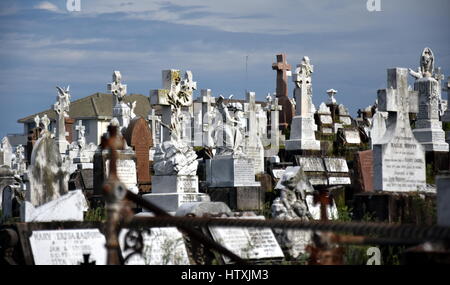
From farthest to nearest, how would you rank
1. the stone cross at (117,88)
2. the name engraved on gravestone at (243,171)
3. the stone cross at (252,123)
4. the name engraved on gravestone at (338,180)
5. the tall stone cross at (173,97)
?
the stone cross at (117,88) < the stone cross at (252,123) < the name engraved on gravestone at (338,180) < the name engraved on gravestone at (243,171) < the tall stone cross at (173,97)

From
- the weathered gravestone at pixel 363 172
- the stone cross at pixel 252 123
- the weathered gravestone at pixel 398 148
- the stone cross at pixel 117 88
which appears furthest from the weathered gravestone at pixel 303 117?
the weathered gravestone at pixel 398 148

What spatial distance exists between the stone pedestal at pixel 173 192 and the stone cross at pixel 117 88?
11.2 meters

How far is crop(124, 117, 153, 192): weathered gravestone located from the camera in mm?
22547

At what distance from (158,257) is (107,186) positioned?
4.86 metres

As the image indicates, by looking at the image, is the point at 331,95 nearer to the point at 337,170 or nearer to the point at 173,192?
the point at 337,170

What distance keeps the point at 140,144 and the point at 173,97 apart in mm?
3877

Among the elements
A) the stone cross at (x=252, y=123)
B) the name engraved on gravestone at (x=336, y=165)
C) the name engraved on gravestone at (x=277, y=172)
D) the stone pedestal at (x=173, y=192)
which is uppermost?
the stone cross at (x=252, y=123)

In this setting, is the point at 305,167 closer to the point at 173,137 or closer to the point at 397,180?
the point at 173,137

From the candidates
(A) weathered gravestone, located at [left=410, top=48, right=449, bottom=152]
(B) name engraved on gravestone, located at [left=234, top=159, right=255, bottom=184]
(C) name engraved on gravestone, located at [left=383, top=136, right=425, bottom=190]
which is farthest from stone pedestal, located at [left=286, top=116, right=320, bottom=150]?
(C) name engraved on gravestone, located at [left=383, top=136, right=425, bottom=190]

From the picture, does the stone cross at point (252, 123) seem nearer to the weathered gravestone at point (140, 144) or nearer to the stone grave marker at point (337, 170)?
the stone grave marker at point (337, 170)

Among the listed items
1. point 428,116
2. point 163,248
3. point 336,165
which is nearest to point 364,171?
point 163,248

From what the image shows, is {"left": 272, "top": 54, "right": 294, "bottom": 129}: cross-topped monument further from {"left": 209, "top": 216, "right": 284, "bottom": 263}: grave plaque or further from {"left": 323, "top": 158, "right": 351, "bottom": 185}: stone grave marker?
{"left": 209, "top": 216, "right": 284, "bottom": 263}: grave plaque

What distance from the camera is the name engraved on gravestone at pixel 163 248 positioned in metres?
10.2

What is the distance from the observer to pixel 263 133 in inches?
1534
